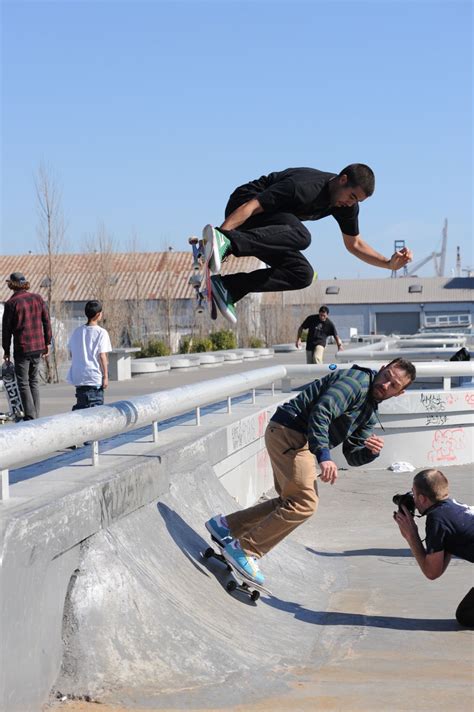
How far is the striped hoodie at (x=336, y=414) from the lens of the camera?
252 inches

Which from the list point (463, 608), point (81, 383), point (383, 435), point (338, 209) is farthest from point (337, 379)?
point (383, 435)

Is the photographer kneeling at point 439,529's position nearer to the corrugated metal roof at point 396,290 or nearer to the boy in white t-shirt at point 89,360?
the boy in white t-shirt at point 89,360

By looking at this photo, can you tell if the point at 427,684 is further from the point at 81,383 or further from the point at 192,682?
the point at 81,383

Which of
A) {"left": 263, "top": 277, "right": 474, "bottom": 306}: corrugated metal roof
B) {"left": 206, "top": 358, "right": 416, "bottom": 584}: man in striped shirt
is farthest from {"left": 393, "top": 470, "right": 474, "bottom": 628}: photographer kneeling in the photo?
{"left": 263, "top": 277, "right": 474, "bottom": 306}: corrugated metal roof

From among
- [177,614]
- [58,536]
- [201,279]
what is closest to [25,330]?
[201,279]

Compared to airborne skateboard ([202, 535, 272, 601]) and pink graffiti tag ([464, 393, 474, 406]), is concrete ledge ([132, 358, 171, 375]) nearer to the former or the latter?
pink graffiti tag ([464, 393, 474, 406])

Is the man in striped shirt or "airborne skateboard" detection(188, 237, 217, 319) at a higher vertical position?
"airborne skateboard" detection(188, 237, 217, 319)

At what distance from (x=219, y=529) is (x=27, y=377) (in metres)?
5.63

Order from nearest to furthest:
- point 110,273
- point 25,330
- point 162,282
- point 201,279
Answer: point 201,279
point 25,330
point 110,273
point 162,282

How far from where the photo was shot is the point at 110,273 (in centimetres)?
3616

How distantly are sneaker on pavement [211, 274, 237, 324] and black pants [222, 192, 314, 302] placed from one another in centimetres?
8

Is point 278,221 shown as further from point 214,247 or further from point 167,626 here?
point 167,626

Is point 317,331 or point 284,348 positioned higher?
point 317,331

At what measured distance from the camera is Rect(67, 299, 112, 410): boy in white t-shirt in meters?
10.3
